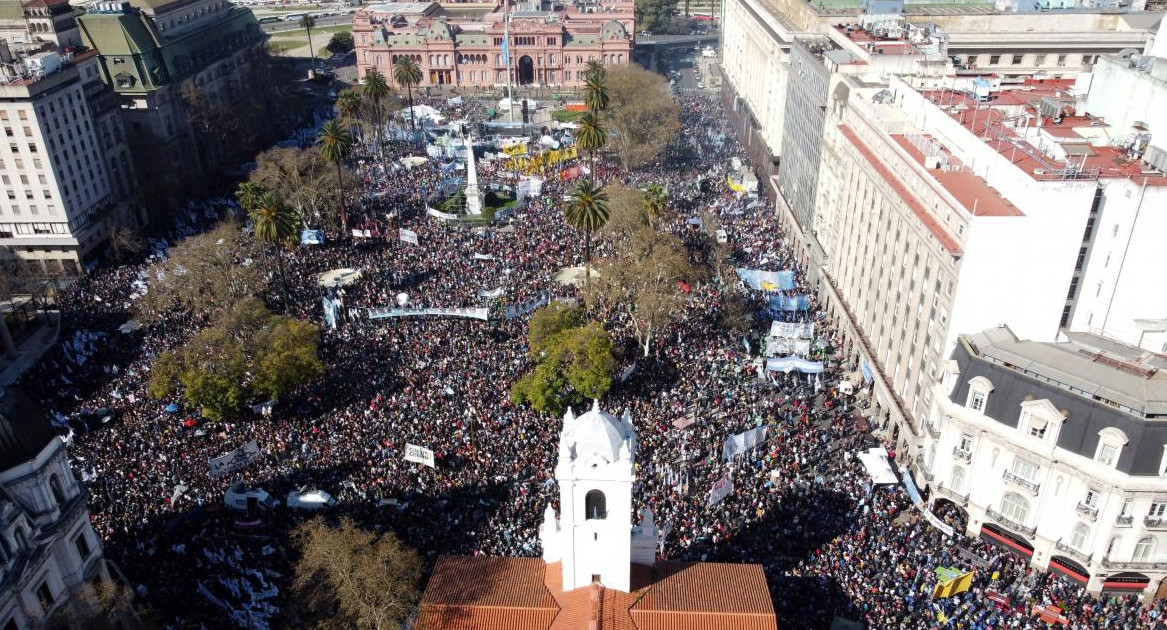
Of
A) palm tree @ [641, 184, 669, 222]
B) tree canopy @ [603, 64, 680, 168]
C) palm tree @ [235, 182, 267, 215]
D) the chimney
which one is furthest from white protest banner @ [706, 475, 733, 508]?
tree canopy @ [603, 64, 680, 168]

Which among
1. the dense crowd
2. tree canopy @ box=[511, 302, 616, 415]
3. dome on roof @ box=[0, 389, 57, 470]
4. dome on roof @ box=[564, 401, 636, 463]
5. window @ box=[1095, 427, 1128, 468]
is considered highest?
dome on roof @ box=[564, 401, 636, 463]

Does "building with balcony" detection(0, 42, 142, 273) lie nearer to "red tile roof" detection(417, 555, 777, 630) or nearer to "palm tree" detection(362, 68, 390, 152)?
"palm tree" detection(362, 68, 390, 152)

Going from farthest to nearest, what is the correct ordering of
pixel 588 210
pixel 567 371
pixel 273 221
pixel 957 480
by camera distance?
pixel 588 210 → pixel 273 221 → pixel 567 371 → pixel 957 480

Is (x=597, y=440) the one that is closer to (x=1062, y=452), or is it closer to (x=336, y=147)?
(x=1062, y=452)

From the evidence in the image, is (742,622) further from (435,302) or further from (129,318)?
(129,318)

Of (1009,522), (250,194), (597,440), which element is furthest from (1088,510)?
(250,194)

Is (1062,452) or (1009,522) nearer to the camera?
(1062,452)

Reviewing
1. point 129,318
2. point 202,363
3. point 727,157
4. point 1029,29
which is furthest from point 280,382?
point 1029,29
